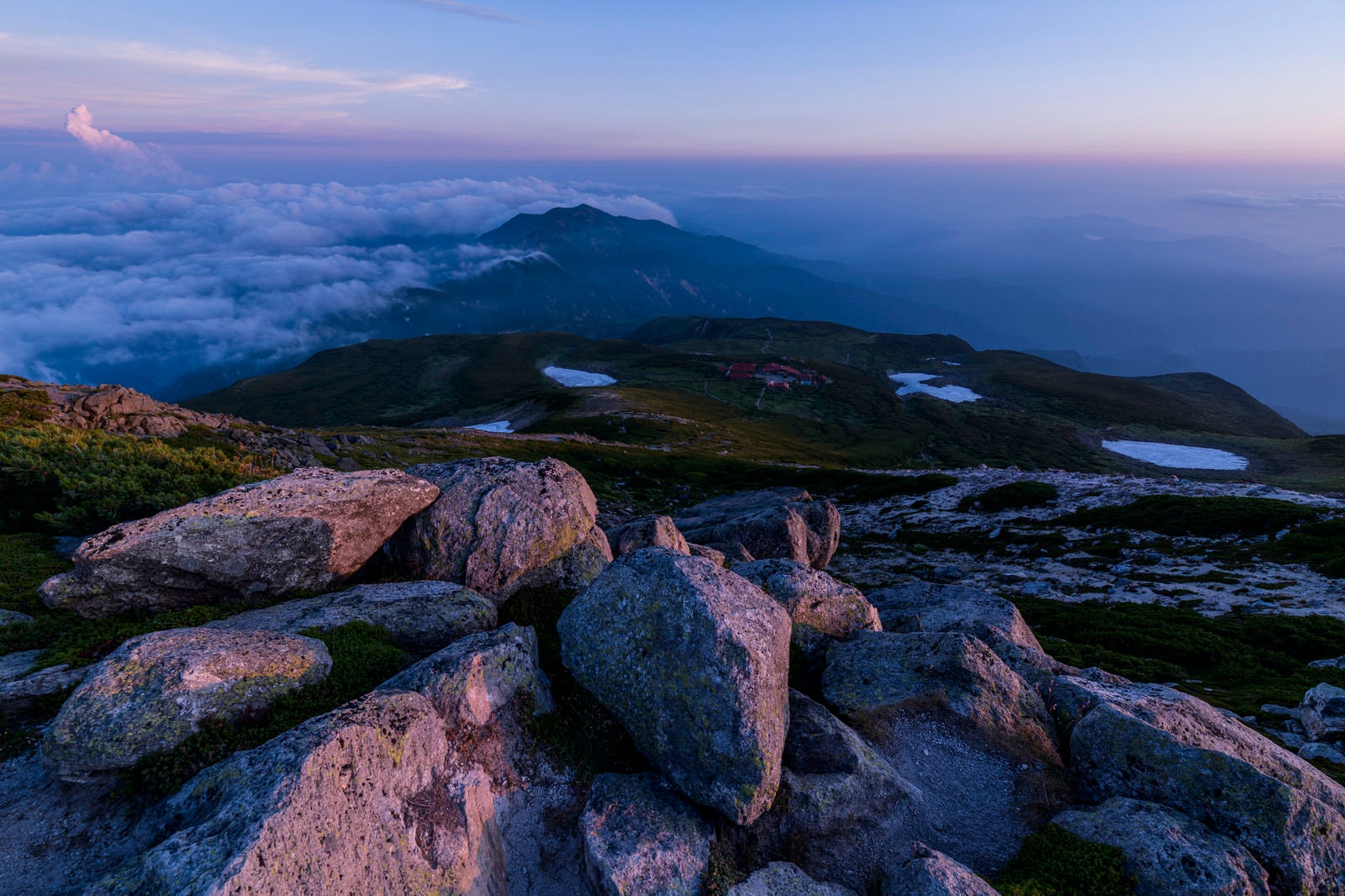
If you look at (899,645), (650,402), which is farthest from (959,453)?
(899,645)

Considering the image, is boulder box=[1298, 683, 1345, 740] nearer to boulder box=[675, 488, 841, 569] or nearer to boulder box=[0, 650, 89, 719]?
boulder box=[675, 488, 841, 569]

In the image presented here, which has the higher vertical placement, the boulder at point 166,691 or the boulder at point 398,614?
the boulder at point 166,691

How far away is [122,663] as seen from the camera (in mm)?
10898

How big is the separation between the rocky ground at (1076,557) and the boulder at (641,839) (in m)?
32.3

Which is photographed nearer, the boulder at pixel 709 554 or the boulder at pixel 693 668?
the boulder at pixel 693 668

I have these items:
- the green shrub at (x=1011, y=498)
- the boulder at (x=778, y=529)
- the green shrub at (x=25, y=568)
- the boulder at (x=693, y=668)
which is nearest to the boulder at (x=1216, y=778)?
the boulder at (x=693, y=668)

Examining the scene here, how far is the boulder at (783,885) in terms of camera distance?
1061cm

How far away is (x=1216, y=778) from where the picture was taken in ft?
39.5

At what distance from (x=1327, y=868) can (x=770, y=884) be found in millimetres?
10695

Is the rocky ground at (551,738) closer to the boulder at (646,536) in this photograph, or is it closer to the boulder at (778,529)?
the boulder at (646,536)

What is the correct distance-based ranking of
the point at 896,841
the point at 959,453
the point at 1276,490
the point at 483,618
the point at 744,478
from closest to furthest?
the point at 896,841
the point at 483,618
the point at 1276,490
the point at 744,478
the point at 959,453

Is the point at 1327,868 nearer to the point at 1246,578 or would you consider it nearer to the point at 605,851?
the point at 605,851

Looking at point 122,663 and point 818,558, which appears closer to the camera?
point 122,663

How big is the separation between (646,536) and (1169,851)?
16369mm
